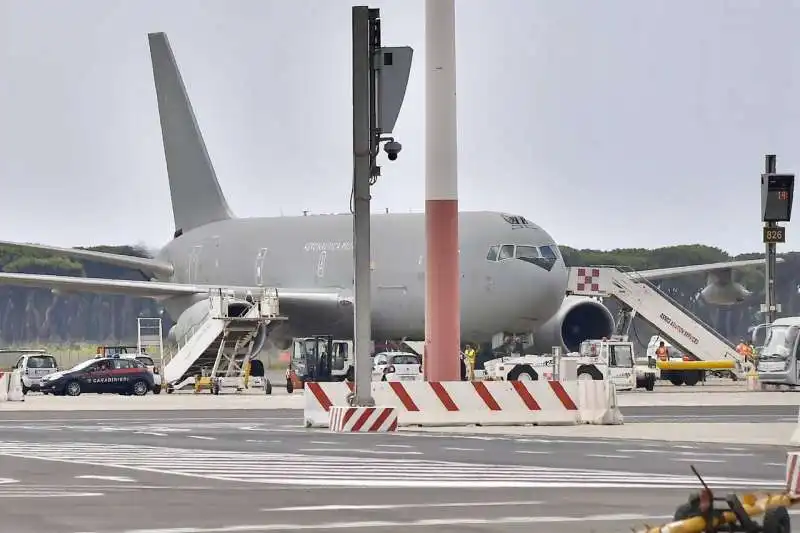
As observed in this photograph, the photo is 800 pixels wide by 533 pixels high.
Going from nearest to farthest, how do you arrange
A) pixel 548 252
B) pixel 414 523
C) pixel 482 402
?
pixel 414 523
pixel 482 402
pixel 548 252

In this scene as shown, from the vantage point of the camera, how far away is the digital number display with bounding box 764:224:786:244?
54562mm

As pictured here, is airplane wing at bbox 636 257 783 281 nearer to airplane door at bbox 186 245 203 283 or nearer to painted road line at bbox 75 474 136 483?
airplane door at bbox 186 245 203 283

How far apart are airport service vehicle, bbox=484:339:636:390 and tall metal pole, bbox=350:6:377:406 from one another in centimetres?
2045

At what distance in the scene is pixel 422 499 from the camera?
1591 cm

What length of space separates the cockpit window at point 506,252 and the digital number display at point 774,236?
853cm

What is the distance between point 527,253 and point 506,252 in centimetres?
66

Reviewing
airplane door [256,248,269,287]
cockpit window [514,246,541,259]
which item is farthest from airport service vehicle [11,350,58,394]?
cockpit window [514,246,541,259]

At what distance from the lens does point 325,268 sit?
190 ft

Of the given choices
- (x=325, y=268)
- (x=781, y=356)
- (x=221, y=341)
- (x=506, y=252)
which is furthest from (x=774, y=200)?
(x=221, y=341)

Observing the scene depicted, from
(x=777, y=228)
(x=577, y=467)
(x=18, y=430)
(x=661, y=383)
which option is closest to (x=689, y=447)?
(x=577, y=467)

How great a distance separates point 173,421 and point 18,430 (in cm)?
398

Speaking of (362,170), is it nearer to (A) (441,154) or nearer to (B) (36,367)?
(A) (441,154)

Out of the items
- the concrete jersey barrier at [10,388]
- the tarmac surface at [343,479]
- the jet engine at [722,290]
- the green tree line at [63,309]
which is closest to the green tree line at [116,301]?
the green tree line at [63,309]

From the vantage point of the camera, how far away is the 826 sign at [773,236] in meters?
54.6
